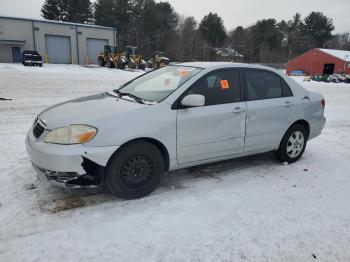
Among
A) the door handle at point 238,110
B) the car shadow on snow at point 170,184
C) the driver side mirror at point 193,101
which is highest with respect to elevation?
the driver side mirror at point 193,101

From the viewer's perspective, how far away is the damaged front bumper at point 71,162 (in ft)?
11.3

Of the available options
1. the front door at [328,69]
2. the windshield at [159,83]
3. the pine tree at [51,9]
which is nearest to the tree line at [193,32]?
the pine tree at [51,9]

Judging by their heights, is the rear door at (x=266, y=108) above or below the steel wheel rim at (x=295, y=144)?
above

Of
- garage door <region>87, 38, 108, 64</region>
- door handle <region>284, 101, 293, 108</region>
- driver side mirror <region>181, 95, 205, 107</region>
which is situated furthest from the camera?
garage door <region>87, 38, 108, 64</region>

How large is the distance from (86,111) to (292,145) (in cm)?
337

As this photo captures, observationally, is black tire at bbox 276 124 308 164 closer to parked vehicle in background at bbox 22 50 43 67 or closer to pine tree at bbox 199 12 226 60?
parked vehicle in background at bbox 22 50 43 67

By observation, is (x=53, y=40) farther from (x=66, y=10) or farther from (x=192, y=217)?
(x=192, y=217)

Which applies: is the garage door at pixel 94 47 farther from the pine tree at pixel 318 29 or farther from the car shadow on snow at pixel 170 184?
the pine tree at pixel 318 29

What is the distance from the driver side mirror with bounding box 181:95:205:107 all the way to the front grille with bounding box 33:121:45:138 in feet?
5.56

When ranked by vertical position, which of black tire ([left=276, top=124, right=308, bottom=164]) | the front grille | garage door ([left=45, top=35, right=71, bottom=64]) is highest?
garage door ([left=45, top=35, right=71, bottom=64])

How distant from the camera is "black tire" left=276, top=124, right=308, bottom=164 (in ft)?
17.2

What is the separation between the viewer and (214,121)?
428 centimetres

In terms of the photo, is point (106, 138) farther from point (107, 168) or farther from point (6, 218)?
point (6, 218)

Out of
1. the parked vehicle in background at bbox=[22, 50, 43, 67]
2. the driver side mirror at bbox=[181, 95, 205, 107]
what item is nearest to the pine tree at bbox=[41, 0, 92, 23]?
the parked vehicle in background at bbox=[22, 50, 43, 67]
